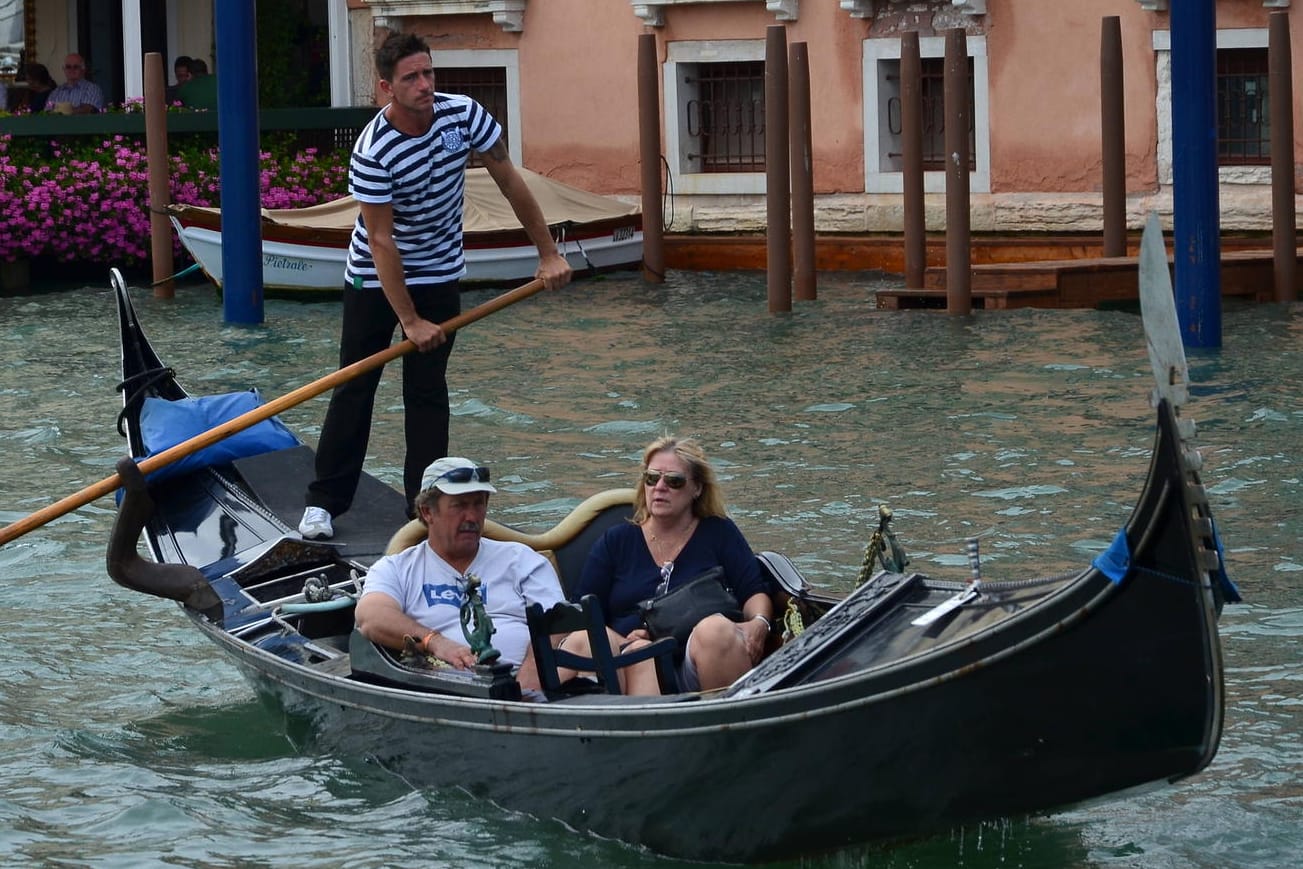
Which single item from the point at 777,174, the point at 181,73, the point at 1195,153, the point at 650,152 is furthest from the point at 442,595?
the point at 181,73

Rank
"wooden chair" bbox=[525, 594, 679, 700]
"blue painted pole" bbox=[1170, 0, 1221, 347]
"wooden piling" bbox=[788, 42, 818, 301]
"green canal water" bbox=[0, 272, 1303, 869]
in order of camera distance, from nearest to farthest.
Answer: "wooden chair" bbox=[525, 594, 679, 700], "green canal water" bbox=[0, 272, 1303, 869], "blue painted pole" bbox=[1170, 0, 1221, 347], "wooden piling" bbox=[788, 42, 818, 301]

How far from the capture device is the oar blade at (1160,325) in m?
2.58

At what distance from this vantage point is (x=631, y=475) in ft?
20.9

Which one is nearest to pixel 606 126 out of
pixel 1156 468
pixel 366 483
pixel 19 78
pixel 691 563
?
pixel 19 78

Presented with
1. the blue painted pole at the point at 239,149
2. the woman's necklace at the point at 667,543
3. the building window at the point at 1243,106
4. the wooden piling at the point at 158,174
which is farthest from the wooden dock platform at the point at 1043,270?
the woman's necklace at the point at 667,543

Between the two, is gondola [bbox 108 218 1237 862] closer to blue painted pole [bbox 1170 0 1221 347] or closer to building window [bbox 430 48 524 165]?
blue painted pole [bbox 1170 0 1221 347]

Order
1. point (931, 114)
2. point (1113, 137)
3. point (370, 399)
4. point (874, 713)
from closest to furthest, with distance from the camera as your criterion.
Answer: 1. point (874, 713)
2. point (370, 399)
3. point (1113, 137)
4. point (931, 114)

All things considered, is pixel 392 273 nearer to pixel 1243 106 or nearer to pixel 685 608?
pixel 685 608

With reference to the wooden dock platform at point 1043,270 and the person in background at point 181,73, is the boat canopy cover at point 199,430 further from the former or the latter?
the person in background at point 181,73

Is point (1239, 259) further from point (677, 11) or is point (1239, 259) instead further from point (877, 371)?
point (677, 11)

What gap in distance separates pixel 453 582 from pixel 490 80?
9542 mm

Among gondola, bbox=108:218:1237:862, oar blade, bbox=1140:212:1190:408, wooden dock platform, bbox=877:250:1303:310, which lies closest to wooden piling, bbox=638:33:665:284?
A: wooden dock platform, bbox=877:250:1303:310

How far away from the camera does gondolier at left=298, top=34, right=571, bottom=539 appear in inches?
180

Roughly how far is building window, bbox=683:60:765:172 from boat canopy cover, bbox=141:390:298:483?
23.9ft
